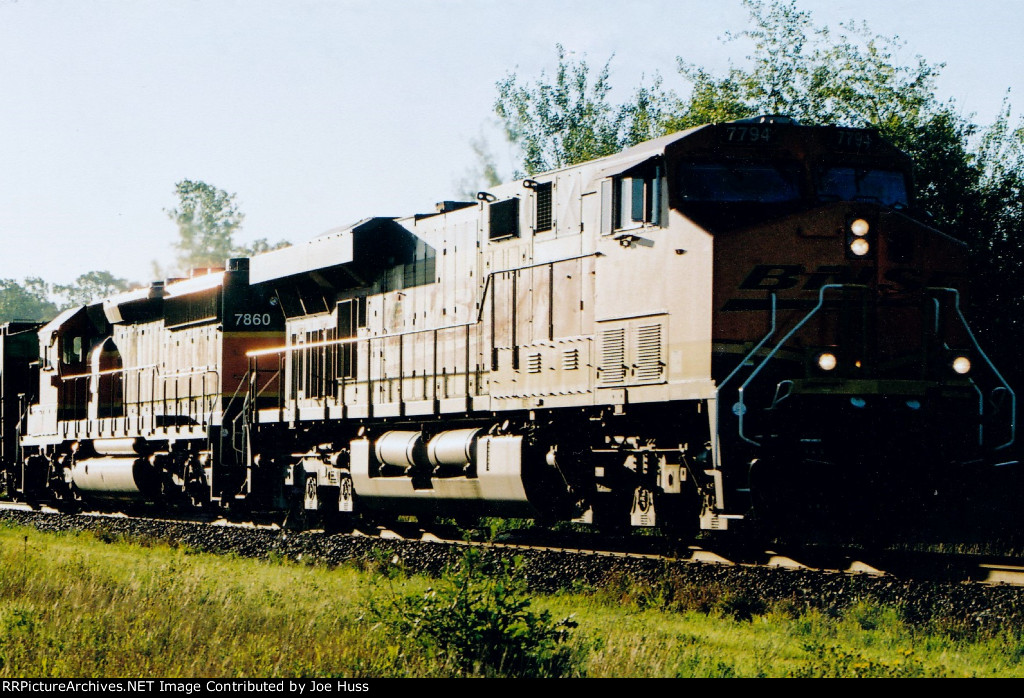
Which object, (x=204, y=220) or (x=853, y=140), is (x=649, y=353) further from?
(x=204, y=220)

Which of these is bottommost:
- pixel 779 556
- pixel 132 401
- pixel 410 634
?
pixel 410 634

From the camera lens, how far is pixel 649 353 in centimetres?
1007

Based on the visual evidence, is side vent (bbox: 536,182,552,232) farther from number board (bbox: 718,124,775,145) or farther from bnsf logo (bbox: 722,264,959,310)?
bnsf logo (bbox: 722,264,959,310)

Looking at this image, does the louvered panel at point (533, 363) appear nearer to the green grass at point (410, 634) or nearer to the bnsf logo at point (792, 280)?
the green grass at point (410, 634)

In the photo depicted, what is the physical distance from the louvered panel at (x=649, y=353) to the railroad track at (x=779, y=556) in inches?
59.7

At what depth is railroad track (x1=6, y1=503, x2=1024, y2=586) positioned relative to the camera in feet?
29.8

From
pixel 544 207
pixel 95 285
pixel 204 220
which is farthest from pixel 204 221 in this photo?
pixel 544 207

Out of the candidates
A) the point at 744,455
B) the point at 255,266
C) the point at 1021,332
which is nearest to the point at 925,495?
the point at 744,455

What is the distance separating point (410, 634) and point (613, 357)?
3.46m

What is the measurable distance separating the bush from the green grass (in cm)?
2

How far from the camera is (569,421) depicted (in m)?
11.3

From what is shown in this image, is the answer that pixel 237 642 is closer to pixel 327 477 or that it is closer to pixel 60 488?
pixel 327 477

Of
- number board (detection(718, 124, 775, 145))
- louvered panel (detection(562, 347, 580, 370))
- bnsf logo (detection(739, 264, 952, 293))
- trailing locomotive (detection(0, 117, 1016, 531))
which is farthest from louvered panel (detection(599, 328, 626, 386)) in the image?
number board (detection(718, 124, 775, 145))

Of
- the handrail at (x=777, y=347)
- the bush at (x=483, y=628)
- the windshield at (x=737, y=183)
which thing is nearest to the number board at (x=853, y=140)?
the windshield at (x=737, y=183)
